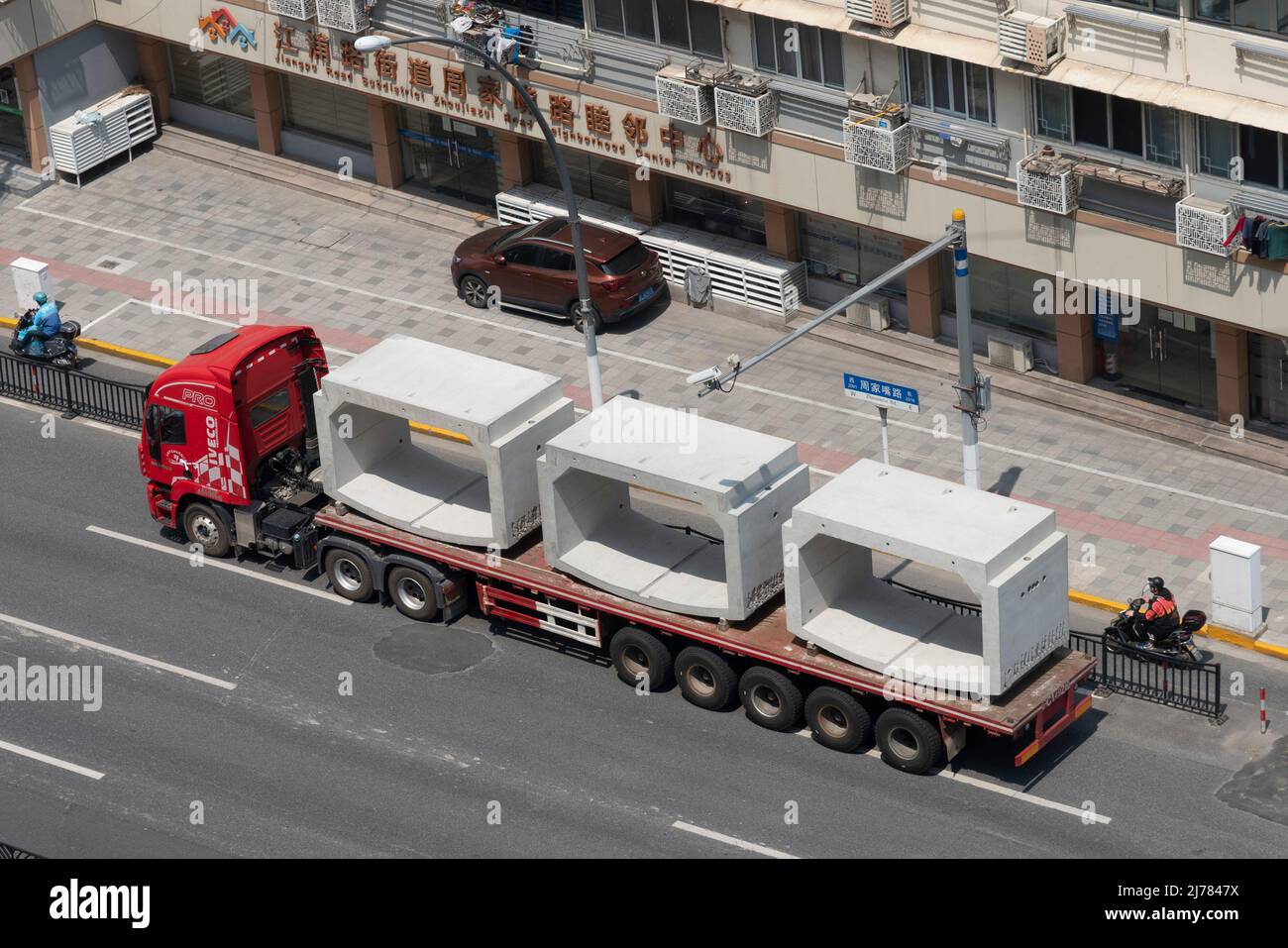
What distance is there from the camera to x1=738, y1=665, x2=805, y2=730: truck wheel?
32.7 m

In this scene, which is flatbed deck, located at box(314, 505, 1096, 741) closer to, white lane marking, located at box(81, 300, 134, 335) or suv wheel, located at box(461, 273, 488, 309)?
suv wheel, located at box(461, 273, 488, 309)

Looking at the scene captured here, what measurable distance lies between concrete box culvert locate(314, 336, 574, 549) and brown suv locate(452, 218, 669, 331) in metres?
8.02

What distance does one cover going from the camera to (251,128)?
172 ft

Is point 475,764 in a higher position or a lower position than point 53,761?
lower

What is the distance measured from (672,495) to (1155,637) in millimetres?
7163

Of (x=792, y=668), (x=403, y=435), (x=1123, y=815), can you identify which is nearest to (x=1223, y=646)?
(x=1123, y=815)

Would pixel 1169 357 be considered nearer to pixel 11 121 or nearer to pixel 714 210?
pixel 714 210

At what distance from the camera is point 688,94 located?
43.6 meters

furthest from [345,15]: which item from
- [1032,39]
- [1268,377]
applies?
[1268,377]

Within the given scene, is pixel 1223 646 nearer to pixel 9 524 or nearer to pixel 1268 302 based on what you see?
pixel 1268 302

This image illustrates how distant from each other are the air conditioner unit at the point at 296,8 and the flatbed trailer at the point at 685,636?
607 inches

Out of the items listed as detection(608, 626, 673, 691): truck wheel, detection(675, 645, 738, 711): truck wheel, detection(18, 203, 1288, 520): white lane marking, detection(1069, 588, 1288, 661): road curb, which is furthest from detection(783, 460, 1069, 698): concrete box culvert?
detection(18, 203, 1288, 520): white lane marking
